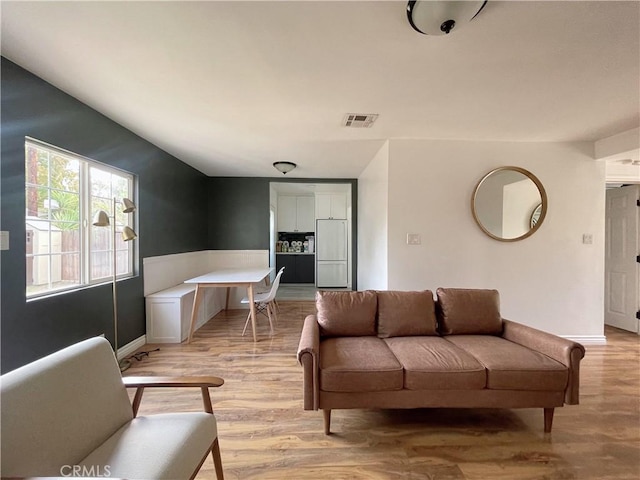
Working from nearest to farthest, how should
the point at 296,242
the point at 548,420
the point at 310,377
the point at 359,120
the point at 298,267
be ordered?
the point at 310,377 → the point at 548,420 → the point at 359,120 → the point at 298,267 → the point at 296,242

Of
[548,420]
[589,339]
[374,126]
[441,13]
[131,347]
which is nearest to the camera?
[441,13]

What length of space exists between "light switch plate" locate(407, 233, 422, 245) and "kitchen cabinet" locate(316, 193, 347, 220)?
3549mm

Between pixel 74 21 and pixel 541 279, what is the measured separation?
14.9 ft

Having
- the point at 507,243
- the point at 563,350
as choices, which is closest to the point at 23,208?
the point at 563,350

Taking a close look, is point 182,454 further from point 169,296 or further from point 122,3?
point 169,296

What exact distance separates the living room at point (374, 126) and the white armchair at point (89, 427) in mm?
1132

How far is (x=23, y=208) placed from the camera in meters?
1.85

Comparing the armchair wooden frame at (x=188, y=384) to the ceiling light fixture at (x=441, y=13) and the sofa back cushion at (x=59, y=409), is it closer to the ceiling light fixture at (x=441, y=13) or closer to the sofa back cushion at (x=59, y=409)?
the sofa back cushion at (x=59, y=409)

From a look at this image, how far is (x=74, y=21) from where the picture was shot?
4.59 feet

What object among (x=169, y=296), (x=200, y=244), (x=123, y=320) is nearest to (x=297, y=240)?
(x=200, y=244)

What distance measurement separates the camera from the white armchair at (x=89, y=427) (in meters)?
0.91

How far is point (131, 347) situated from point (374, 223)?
326 cm

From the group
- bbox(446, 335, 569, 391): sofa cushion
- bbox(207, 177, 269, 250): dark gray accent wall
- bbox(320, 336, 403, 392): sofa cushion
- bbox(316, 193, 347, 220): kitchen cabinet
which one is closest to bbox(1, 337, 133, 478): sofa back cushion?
bbox(320, 336, 403, 392): sofa cushion

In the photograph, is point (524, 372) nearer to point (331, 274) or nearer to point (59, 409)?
point (59, 409)
